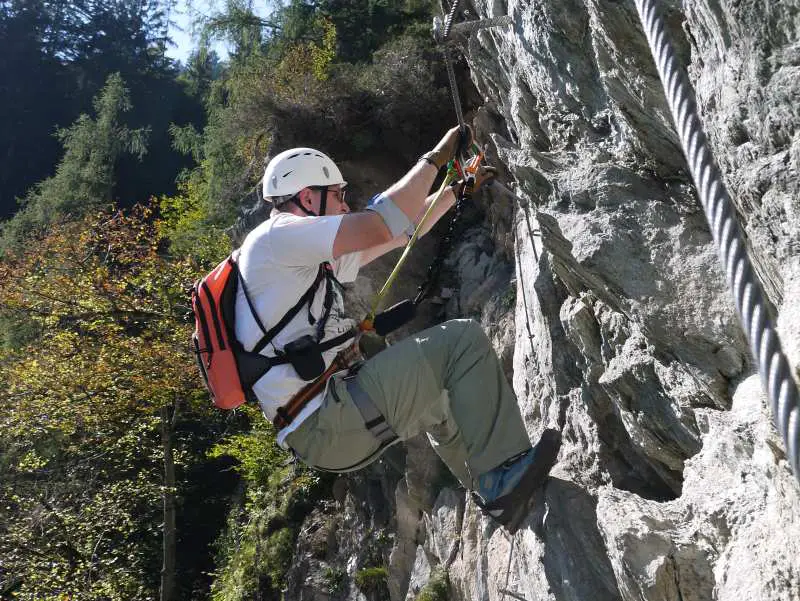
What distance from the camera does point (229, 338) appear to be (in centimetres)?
453

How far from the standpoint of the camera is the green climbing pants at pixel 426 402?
4504 mm

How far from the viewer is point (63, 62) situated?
40.8 m

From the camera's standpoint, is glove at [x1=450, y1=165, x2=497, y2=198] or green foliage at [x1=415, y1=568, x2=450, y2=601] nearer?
glove at [x1=450, y1=165, x2=497, y2=198]

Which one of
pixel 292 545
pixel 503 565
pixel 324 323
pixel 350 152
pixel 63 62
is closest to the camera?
pixel 324 323

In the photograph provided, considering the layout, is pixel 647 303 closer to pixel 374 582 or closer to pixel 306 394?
pixel 306 394

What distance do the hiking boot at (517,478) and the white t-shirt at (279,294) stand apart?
1141 mm

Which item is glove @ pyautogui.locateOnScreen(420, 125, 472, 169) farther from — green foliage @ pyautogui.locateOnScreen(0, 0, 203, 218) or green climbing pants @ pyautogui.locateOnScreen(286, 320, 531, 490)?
green foliage @ pyautogui.locateOnScreen(0, 0, 203, 218)

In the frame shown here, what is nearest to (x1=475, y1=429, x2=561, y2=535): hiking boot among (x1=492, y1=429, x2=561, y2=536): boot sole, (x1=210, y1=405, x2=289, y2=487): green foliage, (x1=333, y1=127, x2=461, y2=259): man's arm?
(x1=492, y1=429, x2=561, y2=536): boot sole

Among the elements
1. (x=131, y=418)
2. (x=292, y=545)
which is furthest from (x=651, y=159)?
(x=131, y=418)

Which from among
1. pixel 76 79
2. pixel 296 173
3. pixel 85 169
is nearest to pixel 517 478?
pixel 296 173

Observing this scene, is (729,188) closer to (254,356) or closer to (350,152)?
(254,356)

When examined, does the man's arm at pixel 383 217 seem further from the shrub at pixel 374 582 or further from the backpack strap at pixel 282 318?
the shrub at pixel 374 582

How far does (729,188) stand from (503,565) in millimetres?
3647

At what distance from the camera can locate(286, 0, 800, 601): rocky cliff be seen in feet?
9.78
